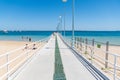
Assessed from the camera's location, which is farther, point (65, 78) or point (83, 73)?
point (83, 73)

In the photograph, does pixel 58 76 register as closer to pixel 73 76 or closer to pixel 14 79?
pixel 73 76

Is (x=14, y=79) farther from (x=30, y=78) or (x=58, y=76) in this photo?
(x=58, y=76)

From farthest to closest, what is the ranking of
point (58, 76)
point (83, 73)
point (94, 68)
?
point (94, 68) < point (83, 73) < point (58, 76)

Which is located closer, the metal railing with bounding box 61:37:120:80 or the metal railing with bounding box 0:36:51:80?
the metal railing with bounding box 61:37:120:80

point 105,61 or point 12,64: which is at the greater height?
point 105,61

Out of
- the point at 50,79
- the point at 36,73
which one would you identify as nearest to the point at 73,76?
the point at 50,79

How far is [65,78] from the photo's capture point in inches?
308

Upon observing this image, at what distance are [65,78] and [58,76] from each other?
1.42 ft

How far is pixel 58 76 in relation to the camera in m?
8.18

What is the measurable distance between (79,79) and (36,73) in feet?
6.33

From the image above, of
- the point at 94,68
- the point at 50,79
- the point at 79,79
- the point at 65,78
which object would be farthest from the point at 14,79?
the point at 94,68

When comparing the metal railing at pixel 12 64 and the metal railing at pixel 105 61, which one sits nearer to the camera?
the metal railing at pixel 105 61

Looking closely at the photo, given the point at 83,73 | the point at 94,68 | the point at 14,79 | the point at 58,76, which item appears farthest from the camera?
the point at 94,68

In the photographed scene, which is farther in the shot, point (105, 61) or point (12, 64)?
point (12, 64)
